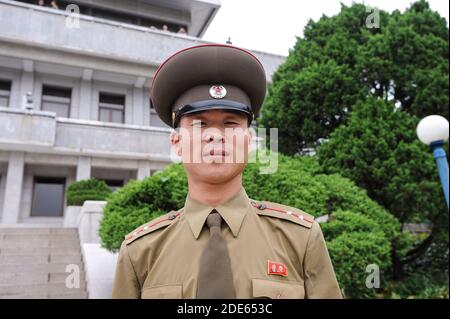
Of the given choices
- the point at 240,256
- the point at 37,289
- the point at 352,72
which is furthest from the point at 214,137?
the point at 352,72

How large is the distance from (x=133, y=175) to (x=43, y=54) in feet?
15.6

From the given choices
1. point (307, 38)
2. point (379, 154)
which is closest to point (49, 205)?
point (307, 38)

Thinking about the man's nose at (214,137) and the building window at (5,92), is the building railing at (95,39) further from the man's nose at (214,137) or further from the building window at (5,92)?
the man's nose at (214,137)

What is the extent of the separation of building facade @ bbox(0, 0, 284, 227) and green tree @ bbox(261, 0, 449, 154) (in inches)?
163

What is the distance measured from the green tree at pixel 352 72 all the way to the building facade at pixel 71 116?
4.13 m

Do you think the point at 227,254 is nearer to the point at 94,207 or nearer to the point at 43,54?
the point at 94,207

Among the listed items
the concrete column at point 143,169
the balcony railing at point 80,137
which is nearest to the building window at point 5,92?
the balcony railing at point 80,137

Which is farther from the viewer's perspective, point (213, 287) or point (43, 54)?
point (43, 54)

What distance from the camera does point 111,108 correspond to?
1376 cm

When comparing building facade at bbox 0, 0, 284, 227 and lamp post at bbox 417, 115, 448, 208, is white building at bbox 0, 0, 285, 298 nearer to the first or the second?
building facade at bbox 0, 0, 284, 227

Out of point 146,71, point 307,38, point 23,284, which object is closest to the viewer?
point 23,284

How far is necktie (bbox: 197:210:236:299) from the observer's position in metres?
1.09

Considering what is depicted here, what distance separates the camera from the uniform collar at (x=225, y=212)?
1.27 metres
